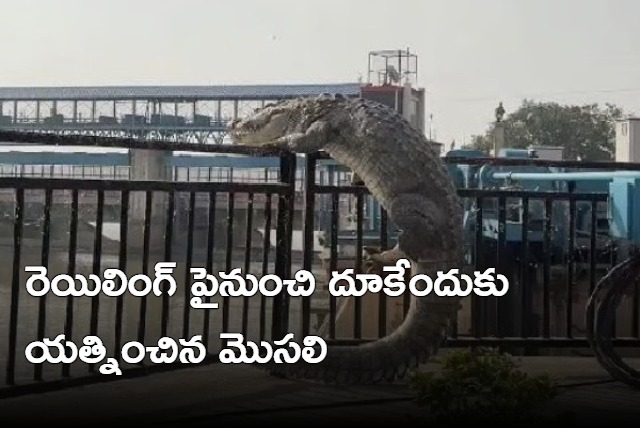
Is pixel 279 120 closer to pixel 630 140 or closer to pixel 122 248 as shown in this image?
pixel 122 248

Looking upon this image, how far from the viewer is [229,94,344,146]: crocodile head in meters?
4.79

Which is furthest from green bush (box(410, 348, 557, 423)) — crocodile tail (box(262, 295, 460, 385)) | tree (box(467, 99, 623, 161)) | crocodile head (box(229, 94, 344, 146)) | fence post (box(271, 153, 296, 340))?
tree (box(467, 99, 623, 161))

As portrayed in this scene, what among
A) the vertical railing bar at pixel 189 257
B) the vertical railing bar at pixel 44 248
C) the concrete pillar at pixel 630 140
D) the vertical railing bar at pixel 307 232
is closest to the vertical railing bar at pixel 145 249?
the vertical railing bar at pixel 189 257

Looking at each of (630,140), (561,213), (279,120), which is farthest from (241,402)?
(630,140)

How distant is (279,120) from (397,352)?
5.47 feet

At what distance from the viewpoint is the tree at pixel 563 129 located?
135ft

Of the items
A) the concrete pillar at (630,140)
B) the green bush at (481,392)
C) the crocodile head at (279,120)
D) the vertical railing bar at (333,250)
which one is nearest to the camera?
the green bush at (481,392)

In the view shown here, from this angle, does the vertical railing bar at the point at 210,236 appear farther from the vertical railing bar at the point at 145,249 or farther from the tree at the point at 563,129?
the tree at the point at 563,129

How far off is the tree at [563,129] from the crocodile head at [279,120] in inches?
1417

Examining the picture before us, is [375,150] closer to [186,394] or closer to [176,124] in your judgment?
[186,394]

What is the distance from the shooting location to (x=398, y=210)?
166 inches

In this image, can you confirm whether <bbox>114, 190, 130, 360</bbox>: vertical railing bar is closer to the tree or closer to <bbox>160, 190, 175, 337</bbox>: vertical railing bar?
<bbox>160, 190, 175, 337</bbox>: vertical railing bar

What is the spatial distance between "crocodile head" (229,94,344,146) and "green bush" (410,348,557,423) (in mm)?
1943

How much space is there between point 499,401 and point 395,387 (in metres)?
1.17
